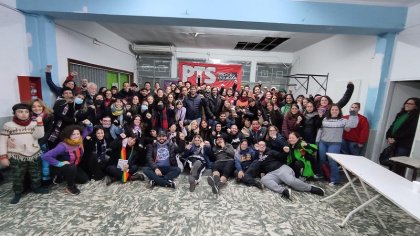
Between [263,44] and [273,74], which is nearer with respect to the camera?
[263,44]

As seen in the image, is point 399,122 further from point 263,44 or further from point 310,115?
point 263,44

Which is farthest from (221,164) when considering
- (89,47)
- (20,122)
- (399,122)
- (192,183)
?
(89,47)

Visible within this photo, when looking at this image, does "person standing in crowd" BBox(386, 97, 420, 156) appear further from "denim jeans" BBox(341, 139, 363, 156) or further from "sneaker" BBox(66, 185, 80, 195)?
"sneaker" BBox(66, 185, 80, 195)

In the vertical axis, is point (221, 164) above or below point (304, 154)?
below

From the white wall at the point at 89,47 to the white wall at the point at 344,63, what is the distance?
223 inches

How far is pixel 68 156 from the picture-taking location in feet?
8.84

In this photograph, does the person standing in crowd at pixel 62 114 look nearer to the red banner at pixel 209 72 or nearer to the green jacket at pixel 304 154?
the green jacket at pixel 304 154

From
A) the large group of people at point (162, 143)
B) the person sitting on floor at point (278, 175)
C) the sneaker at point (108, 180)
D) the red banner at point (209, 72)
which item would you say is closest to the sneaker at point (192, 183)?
the large group of people at point (162, 143)

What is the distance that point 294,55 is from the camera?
7516 millimetres

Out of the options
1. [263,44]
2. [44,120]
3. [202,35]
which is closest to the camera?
[44,120]

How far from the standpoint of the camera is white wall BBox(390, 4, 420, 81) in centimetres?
299

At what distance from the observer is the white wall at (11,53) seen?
2.80 meters

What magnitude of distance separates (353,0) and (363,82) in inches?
62.7

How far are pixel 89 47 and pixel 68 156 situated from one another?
9.95ft
